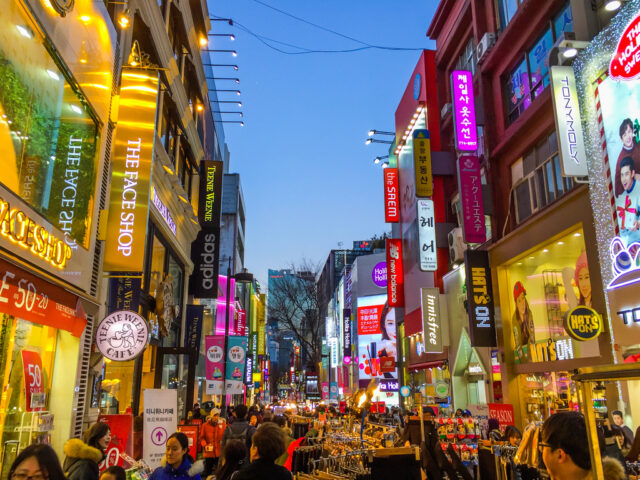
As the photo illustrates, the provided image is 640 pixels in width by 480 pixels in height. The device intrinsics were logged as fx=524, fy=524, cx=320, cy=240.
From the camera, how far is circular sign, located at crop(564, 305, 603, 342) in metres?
11.5

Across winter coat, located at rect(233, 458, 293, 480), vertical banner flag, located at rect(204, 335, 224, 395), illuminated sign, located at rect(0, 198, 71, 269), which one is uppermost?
illuminated sign, located at rect(0, 198, 71, 269)

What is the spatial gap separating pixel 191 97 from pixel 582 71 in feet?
52.2

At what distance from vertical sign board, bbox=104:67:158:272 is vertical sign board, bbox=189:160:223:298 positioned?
37.6ft

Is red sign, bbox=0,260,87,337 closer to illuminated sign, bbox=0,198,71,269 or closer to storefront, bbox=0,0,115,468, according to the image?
storefront, bbox=0,0,115,468

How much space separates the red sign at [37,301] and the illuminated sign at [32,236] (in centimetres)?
40

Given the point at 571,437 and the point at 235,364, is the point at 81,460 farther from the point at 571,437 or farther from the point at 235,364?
the point at 235,364

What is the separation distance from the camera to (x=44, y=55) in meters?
8.30

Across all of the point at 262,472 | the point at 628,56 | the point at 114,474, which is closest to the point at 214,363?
the point at 114,474

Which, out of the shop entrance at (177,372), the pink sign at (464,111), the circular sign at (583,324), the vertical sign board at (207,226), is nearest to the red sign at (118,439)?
the shop entrance at (177,372)

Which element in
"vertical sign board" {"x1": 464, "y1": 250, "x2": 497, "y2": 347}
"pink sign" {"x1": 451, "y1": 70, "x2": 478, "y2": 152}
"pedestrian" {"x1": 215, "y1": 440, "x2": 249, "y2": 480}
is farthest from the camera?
"pink sign" {"x1": 451, "y1": 70, "x2": 478, "y2": 152}

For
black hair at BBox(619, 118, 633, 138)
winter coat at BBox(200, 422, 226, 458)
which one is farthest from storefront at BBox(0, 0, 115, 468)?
black hair at BBox(619, 118, 633, 138)

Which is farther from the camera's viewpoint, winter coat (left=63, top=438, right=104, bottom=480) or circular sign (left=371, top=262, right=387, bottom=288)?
circular sign (left=371, top=262, right=387, bottom=288)

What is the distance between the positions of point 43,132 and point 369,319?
52940mm

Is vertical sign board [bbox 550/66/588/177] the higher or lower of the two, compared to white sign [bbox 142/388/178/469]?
higher
